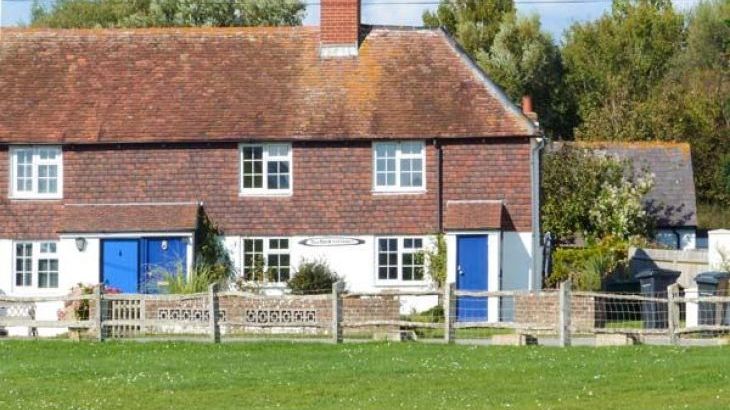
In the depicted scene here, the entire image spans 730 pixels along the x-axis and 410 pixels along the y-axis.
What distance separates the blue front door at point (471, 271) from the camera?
1519 inches

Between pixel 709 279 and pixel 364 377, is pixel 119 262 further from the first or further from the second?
pixel 364 377

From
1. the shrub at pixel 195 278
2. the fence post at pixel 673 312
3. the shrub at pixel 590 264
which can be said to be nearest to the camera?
the fence post at pixel 673 312

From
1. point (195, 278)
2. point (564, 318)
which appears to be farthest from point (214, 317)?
point (564, 318)

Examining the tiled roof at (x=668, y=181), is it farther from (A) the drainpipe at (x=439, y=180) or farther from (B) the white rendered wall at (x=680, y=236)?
(A) the drainpipe at (x=439, y=180)

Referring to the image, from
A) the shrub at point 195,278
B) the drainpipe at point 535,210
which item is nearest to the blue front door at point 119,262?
the shrub at point 195,278

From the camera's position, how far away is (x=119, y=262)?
39219 millimetres

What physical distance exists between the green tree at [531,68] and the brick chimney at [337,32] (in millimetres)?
33700

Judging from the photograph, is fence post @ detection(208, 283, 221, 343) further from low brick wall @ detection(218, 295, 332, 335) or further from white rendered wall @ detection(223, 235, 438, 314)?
white rendered wall @ detection(223, 235, 438, 314)

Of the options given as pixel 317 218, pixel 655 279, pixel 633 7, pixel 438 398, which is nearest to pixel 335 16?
pixel 317 218

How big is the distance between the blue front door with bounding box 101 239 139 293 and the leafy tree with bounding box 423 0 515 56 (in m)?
40.7

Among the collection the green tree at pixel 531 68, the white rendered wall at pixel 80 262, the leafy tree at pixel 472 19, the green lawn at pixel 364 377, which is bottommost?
the green lawn at pixel 364 377

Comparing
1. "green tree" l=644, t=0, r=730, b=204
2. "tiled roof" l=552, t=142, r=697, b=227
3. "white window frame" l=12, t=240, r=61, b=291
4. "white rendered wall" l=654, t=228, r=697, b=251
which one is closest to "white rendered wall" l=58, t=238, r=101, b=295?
"white window frame" l=12, t=240, r=61, b=291

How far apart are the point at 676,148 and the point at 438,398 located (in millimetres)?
37269

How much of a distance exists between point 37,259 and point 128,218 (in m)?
2.53
